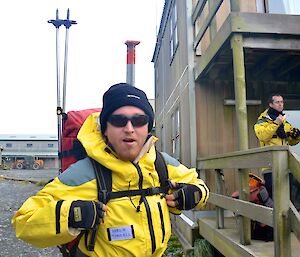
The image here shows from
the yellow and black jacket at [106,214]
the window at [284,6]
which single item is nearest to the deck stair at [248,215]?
the yellow and black jacket at [106,214]

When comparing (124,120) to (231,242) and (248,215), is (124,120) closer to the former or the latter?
(248,215)

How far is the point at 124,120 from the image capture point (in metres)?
1.96

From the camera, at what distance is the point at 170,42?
395 inches

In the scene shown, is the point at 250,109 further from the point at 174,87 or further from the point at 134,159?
the point at 134,159

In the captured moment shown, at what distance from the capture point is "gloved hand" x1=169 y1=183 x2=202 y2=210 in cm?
199

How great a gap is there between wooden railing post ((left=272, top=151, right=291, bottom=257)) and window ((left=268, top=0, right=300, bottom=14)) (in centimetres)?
349

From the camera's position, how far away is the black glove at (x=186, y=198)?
1994 mm

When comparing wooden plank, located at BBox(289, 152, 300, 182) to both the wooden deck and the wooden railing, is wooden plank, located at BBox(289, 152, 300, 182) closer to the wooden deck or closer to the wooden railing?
the wooden railing

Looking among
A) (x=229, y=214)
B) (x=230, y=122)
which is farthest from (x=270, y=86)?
(x=229, y=214)

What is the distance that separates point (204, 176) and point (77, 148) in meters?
4.35

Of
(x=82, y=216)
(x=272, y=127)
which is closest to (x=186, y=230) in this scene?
(x=272, y=127)

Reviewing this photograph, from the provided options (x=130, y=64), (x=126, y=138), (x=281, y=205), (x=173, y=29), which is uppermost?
(x=173, y=29)

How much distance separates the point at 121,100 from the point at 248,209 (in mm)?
2313

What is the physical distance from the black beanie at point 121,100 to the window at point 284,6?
4.41 metres
